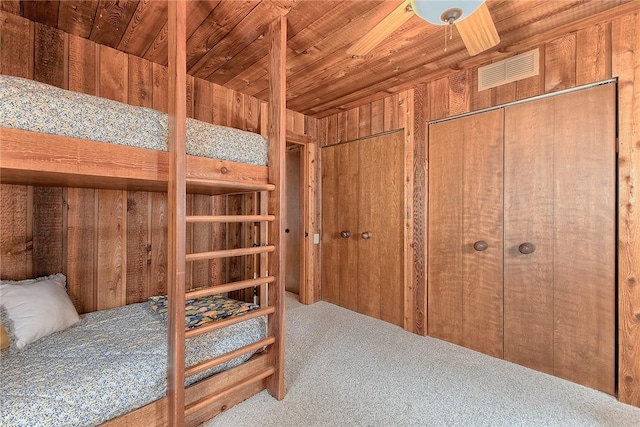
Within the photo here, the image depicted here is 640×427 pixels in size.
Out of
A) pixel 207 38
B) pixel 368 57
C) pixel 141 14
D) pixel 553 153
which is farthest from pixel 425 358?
pixel 141 14

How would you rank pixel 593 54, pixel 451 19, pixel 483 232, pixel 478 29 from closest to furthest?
pixel 451 19 → pixel 478 29 → pixel 593 54 → pixel 483 232

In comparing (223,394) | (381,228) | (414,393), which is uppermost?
(381,228)

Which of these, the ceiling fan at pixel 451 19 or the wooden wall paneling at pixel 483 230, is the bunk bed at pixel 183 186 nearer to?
the ceiling fan at pixel 451 19

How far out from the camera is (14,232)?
5.73 feet

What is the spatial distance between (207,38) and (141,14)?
0.38m

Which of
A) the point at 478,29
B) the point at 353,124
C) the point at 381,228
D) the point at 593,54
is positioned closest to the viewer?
the point at 478,29

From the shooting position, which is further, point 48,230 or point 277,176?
point 48,230

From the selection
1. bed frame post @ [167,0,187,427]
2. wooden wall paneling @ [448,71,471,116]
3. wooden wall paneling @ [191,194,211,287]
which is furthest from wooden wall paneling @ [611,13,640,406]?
wooden wall paneling @ [191,194,211,287]

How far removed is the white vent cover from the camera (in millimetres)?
1946

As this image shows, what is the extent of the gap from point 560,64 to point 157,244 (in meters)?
3.31

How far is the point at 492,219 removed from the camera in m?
2.14

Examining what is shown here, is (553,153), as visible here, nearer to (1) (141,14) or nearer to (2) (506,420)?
(2) (506,420)

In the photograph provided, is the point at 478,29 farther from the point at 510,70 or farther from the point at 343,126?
the point at 343,126

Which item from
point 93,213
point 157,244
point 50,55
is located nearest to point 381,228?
point 157,244
